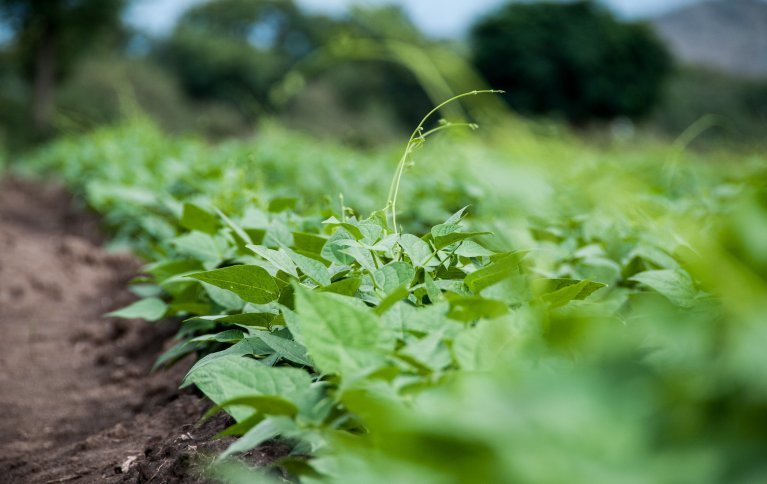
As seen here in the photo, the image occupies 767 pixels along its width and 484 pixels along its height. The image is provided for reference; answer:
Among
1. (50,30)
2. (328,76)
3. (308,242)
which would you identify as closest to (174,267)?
(308,242)

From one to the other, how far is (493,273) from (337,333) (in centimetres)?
37

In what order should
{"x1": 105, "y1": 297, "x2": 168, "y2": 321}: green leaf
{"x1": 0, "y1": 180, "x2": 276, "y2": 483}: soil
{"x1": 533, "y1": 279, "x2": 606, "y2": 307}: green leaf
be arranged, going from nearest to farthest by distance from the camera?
{"x1": 533, "y1": 279, "x2": 606, "y2": 307}: green leaf → {"x1": 0, "y1": 180, "x2": 276, "y2": 483}: soil → {"x1": 105, "y1": 297, "x2": 168, "y2": 321}: green leaf

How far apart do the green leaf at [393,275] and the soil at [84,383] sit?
366 mm

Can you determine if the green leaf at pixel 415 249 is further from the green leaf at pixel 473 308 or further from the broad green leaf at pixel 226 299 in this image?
the broad green leaf at pixel 226 299

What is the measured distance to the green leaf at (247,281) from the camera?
1.30 metres

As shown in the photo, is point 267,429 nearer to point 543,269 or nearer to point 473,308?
point 473,308

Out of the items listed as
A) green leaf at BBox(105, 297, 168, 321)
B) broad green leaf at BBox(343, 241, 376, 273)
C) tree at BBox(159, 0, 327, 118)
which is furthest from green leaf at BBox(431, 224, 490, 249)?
tree at BBox(159, 0, 327, 118)

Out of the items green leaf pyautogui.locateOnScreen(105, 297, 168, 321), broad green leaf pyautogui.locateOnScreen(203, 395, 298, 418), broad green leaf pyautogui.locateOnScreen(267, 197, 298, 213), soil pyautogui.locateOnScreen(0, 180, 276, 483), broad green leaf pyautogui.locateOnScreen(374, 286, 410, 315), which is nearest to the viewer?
broad green leaf pyautogui.locateOnScreen(203, 395, 298, 418)

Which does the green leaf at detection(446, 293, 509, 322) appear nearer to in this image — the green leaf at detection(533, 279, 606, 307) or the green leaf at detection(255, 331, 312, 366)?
the green leaf at detection(533, 279, 606, 307)

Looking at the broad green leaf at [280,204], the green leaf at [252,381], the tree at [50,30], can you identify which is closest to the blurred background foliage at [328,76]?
the tree at [50,30]

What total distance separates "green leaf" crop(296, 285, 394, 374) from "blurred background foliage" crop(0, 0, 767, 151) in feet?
61.8

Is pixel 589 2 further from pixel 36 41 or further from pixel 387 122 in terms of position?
pixel 36 41

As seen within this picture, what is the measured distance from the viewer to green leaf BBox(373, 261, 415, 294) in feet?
4.03

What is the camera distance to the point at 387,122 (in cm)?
3089
